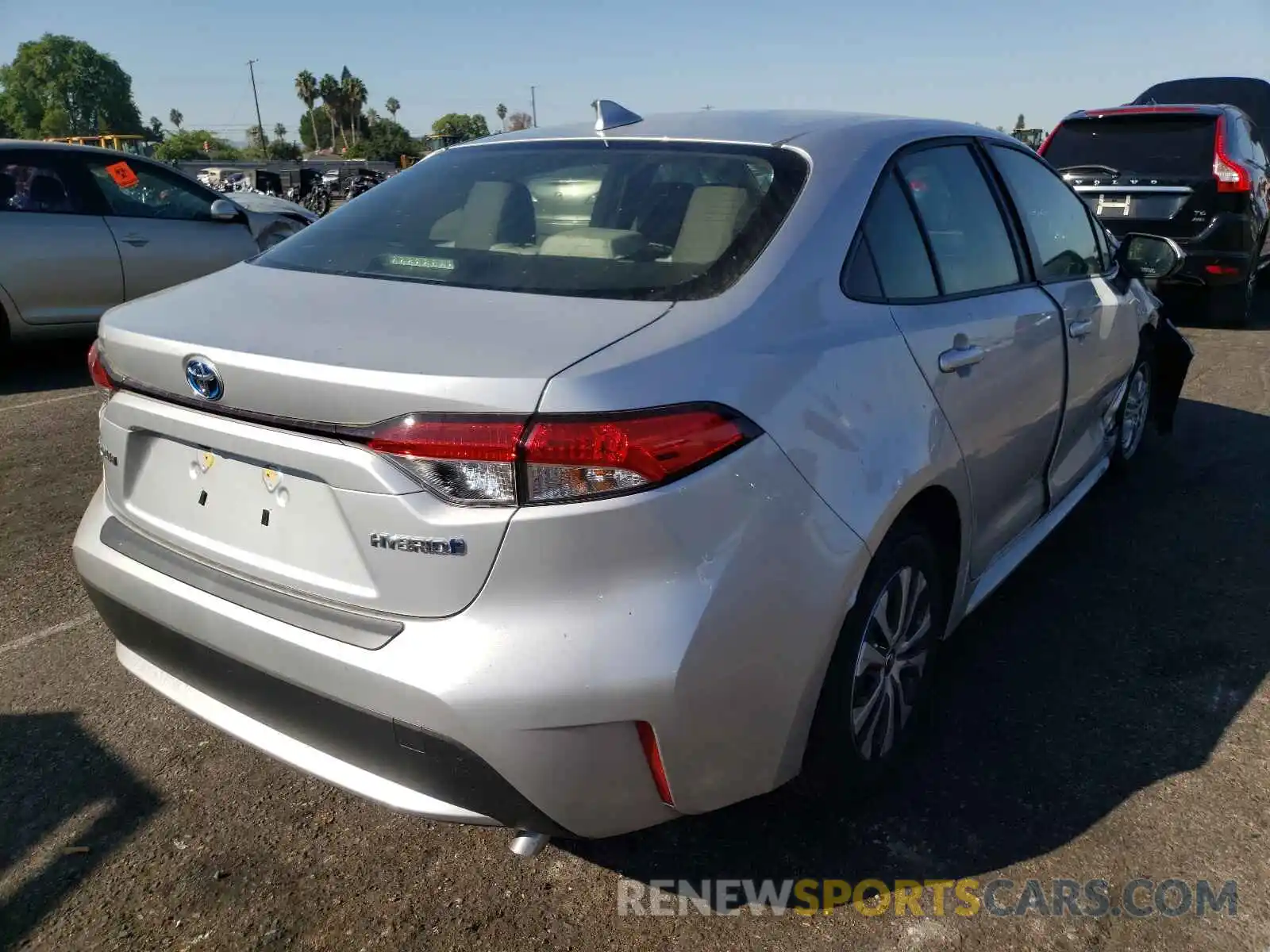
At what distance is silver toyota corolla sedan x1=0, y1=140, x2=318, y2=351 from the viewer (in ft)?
21.6

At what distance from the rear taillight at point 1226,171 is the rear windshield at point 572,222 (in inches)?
265

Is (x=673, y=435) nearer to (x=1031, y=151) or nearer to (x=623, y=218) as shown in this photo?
(x=623, y=218)

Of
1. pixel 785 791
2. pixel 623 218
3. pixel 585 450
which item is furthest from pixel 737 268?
pixel 785 791

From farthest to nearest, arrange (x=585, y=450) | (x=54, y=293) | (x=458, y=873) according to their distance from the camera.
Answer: (x=54, y=293), (x=458, y=873), (x=585, y=450)

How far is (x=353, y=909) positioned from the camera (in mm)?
2154

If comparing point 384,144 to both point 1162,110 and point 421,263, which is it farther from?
point 421,263

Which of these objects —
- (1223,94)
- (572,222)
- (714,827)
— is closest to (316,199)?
(1223,94)

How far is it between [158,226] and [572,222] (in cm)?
601

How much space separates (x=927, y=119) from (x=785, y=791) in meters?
1.96

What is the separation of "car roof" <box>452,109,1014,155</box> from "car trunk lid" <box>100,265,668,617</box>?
857mm

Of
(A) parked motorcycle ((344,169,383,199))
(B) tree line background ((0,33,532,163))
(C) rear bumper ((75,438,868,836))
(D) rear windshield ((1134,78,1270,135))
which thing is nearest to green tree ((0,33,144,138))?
(B) tree line background ((0,33,532,163))

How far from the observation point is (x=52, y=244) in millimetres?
6699

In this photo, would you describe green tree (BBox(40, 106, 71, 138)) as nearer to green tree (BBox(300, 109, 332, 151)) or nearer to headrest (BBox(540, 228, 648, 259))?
green tree (BBox(300, 109, 332, 151))

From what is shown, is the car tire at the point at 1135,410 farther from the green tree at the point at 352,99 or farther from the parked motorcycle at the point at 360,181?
the green tree at the point at 352,99
